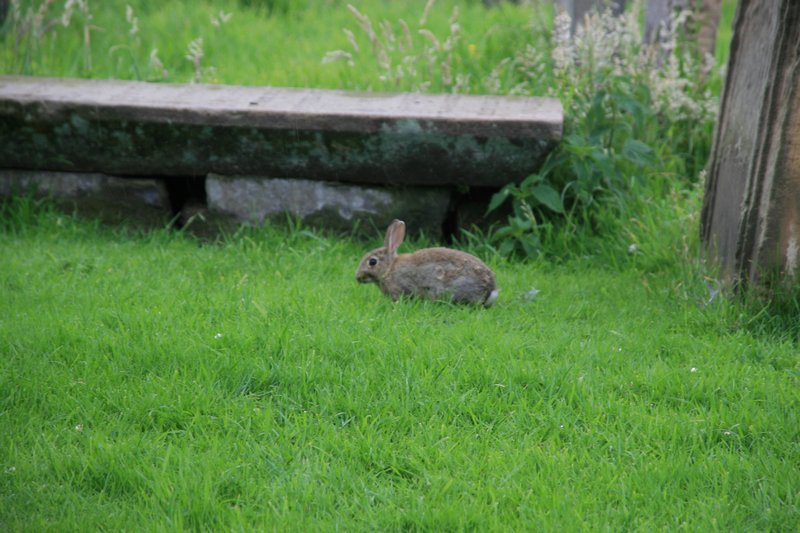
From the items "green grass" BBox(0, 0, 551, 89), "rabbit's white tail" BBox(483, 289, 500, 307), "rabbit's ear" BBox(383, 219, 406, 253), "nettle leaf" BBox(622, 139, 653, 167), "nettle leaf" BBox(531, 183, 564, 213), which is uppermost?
"green grass" BBox(0, 0, 551, 89)

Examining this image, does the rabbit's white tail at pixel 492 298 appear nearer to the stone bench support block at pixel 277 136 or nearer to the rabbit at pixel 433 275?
the rabbit at pixel 433 275

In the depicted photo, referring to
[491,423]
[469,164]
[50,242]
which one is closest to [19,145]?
[50,242]

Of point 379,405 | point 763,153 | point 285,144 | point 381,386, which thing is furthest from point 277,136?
point 763,153

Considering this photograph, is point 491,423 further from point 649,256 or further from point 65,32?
point 65,32

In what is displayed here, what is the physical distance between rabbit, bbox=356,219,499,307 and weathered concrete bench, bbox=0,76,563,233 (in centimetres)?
87

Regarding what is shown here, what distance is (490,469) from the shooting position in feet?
10.7

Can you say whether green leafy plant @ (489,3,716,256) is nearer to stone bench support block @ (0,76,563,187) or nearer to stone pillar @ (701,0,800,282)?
stone bench support block @ (0,76,563,187)

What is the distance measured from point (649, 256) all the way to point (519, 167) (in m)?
0.94

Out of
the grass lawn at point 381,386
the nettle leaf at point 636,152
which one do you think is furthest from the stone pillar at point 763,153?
the nettle leaf at point 636,152

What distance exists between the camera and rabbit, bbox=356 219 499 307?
4.73m

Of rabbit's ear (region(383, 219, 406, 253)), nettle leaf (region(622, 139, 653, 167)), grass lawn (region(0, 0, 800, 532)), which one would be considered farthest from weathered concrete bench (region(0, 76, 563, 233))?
rabbit's ear (region(383, 219, 406, 253))

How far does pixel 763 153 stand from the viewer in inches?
168

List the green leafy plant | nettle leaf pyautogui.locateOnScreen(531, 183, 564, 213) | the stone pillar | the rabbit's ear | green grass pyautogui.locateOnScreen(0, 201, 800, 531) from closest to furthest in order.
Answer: green grass pyautogui.locateOnScreen(0, 201, 800, 531)
the stone pillar
the rabbit's ear
nettle leaf pyautogui.locateOnScreen(531, 183, 564, 213)
the green leafy plant

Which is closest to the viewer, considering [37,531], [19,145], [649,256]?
[37,531]
